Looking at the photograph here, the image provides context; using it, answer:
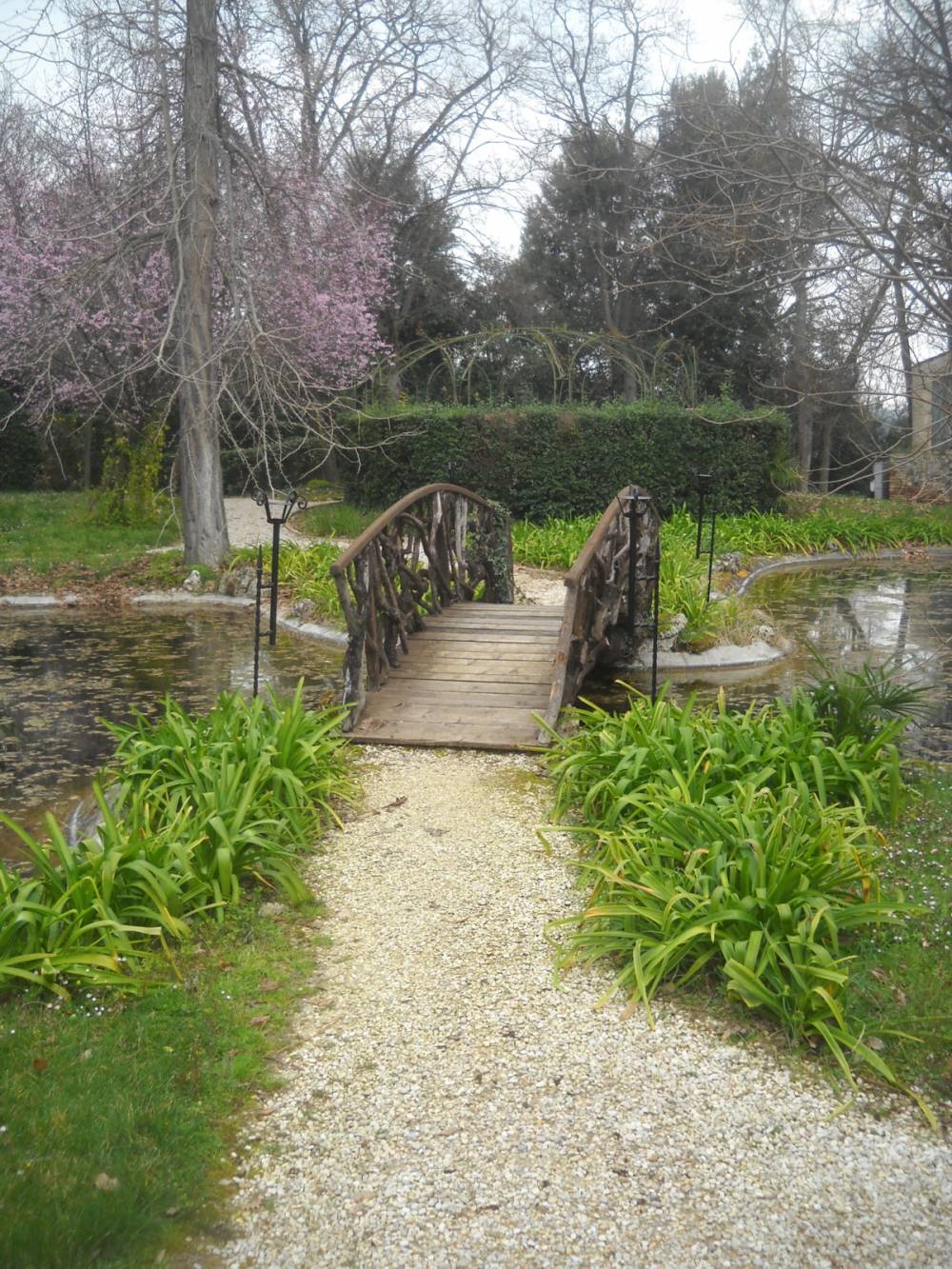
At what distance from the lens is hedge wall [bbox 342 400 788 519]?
1897 cm

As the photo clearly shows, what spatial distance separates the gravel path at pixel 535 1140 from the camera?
2711 mm

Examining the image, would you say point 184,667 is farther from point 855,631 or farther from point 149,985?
point 855,631

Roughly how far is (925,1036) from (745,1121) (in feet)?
2.50

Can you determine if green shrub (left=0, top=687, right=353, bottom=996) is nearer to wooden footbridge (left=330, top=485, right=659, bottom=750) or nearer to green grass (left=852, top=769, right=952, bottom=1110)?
wooden footbridge (left=330, top=485, right=659, bottom=750)

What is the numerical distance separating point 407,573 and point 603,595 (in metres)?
1.47

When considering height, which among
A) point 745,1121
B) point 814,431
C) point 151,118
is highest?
point 151,118

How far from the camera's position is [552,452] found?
19047 mm

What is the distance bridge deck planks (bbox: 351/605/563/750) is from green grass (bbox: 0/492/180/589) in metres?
5.34

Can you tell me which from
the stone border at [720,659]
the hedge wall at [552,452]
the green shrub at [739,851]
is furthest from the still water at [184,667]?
the hedge wall at [552,452]

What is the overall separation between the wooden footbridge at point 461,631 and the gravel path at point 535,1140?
2794mm

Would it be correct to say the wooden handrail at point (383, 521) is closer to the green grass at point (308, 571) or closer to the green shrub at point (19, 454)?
the green grass at point (308, 571)

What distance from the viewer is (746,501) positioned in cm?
2014

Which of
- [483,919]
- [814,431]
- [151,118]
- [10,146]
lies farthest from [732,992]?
[814,431]

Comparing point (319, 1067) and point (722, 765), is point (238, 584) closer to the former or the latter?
point (722, 765)
